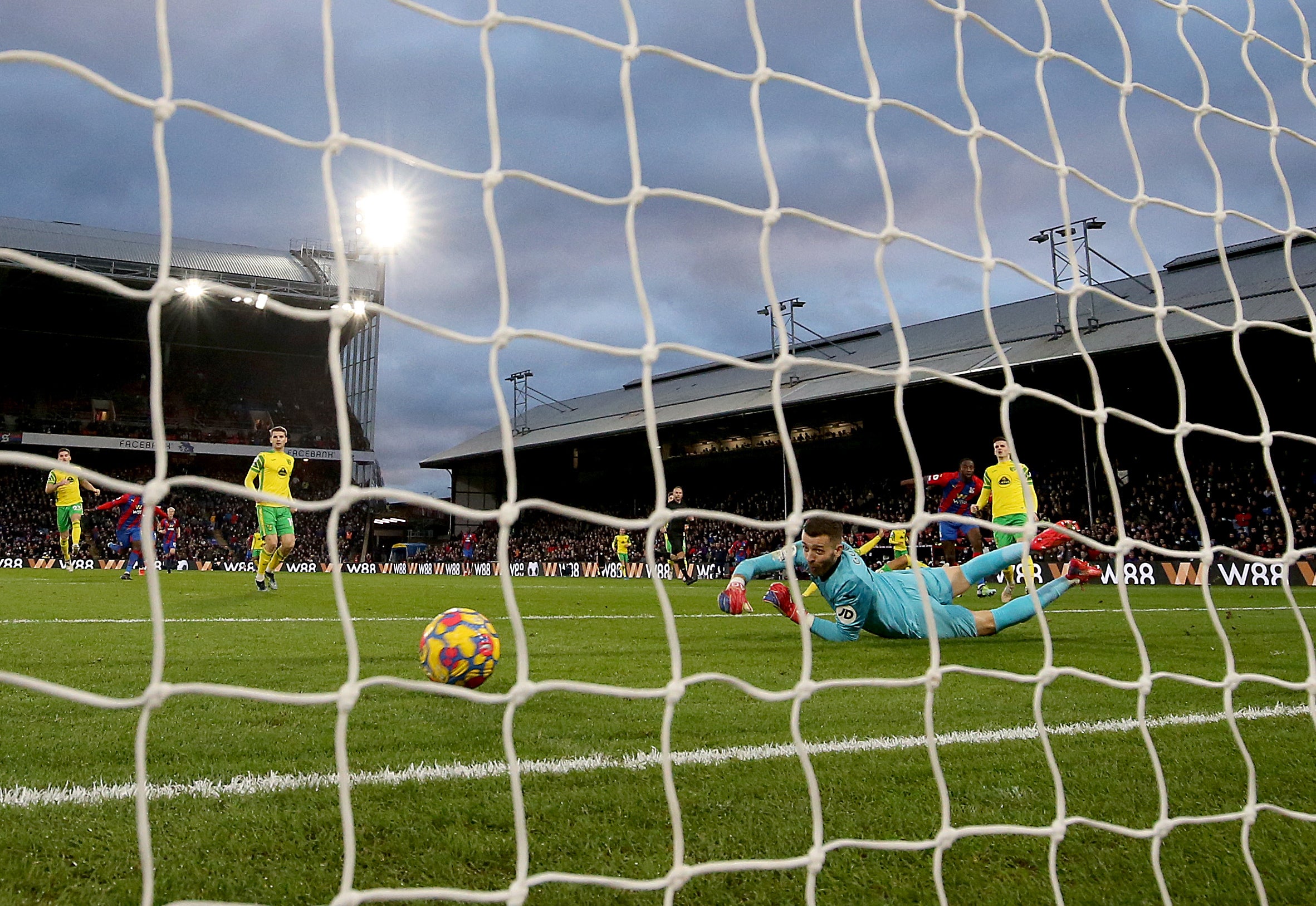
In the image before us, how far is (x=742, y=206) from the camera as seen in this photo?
248cm

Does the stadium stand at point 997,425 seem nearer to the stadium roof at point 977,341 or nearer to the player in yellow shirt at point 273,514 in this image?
the stadium roof at point 977,341

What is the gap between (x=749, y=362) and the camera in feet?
8.05

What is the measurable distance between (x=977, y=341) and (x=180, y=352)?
29.9m

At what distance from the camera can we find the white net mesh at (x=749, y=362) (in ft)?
5.33

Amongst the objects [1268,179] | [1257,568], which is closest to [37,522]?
[1257,568]

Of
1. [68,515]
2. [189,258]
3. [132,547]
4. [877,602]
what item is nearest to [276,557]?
[132,547]

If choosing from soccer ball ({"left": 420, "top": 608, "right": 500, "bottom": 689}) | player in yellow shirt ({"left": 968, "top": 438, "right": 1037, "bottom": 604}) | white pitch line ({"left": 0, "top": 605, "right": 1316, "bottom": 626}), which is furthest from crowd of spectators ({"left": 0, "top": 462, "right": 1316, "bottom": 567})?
soccer ball ({"left": 420, "top": 608, "right": 500, "bottom": 689})

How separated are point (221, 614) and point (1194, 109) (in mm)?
7439

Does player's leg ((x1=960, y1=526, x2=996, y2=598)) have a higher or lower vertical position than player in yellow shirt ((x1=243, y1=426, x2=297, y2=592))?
lower

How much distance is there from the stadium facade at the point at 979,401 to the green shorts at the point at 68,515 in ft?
36.9

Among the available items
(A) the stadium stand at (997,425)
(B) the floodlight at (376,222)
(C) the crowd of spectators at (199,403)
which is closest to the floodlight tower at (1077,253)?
(A) the stadium stand at (997,425)

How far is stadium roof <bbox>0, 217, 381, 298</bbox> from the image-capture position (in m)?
31.5

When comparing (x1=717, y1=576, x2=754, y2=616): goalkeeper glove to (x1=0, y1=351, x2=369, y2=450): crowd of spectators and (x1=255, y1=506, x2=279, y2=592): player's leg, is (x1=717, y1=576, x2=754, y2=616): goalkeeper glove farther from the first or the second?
(x1=0, y1=351, x2=369, y2=450): crowd of spectators

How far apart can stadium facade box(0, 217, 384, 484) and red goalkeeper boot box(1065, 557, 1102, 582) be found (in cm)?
2782
